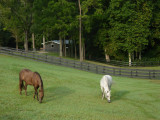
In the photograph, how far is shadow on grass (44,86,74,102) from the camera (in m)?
13.0

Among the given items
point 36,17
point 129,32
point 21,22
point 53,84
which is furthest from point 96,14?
point 53,84

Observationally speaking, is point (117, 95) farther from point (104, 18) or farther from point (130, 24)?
point (104, 18)

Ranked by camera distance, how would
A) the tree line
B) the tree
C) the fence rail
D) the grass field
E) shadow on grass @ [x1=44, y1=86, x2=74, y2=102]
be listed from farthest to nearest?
1. the tree
2. the tree line
3. the fence rail
4. shadow on grass @ [x1=44, y1=86, x2=74, y2=102]
5. the grass field

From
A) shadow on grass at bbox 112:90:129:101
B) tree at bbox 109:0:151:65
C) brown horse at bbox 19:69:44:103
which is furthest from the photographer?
tree at bbox 109:0:151:65

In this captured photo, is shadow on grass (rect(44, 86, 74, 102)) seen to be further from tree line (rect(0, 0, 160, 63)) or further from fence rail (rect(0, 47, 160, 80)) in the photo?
tree line (rect(0, 0, 160, 63))

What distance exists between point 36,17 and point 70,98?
34.7 m

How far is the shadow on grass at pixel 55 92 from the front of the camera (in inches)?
513

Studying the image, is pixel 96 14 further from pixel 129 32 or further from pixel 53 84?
pixel 53 84

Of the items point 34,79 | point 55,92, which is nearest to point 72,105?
point 34,79

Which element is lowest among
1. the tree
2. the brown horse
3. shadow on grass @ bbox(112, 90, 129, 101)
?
shadow on grass @ bbox(112, 90, 129, 101)

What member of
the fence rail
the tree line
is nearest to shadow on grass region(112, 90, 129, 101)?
the fence rail

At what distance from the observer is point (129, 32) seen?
4312cm

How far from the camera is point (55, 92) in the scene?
14.6 m

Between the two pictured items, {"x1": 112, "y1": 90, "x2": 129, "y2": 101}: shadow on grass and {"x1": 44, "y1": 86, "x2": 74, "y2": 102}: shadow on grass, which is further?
{"x1": 112, "y1": 90, "x2": 129, "y2": 101}: shadow on grass
